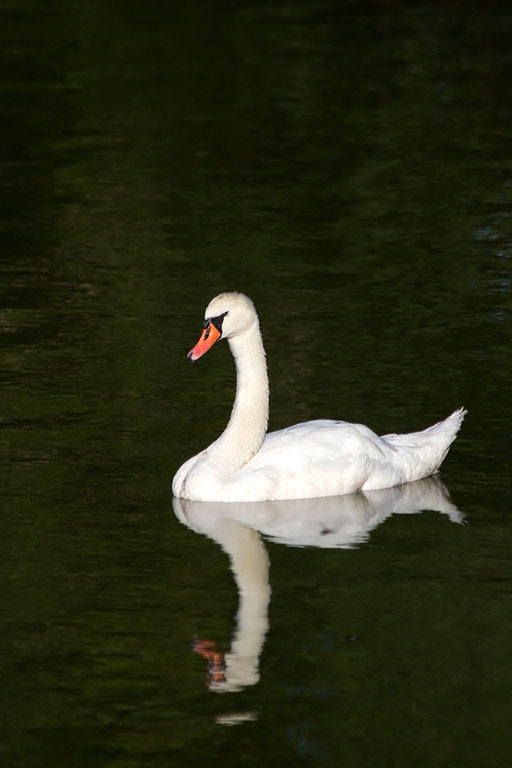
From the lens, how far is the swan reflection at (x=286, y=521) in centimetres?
1099

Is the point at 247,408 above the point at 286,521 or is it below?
above

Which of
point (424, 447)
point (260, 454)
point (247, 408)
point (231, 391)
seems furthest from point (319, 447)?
point (231, 391)

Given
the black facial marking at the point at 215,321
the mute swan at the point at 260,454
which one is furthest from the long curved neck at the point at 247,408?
the black facial marking at the point at 215,321

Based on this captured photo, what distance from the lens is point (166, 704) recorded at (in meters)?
9.22

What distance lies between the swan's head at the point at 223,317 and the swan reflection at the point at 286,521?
3.78 feet

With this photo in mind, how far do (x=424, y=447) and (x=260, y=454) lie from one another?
1.21 m

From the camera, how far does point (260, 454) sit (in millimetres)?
12398

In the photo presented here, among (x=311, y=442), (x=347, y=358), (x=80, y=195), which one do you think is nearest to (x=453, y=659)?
(x=311, y=442)

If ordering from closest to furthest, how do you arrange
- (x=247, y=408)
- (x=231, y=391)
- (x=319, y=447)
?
1. (x=319, y=447)
2. (x=247, y=408)
3. (x=231, y=391)

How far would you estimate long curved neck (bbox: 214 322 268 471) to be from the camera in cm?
1229

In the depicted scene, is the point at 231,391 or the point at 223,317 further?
the point at 231,391

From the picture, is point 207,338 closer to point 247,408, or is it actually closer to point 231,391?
point 247,408

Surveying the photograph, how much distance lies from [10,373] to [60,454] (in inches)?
76.9

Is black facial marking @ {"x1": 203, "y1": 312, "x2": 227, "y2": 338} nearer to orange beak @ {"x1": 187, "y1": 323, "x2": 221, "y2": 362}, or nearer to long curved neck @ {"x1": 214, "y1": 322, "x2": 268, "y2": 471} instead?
orange beak @ {"x1": 187, "y1": 323, "x2": 221, "y2": 362}
